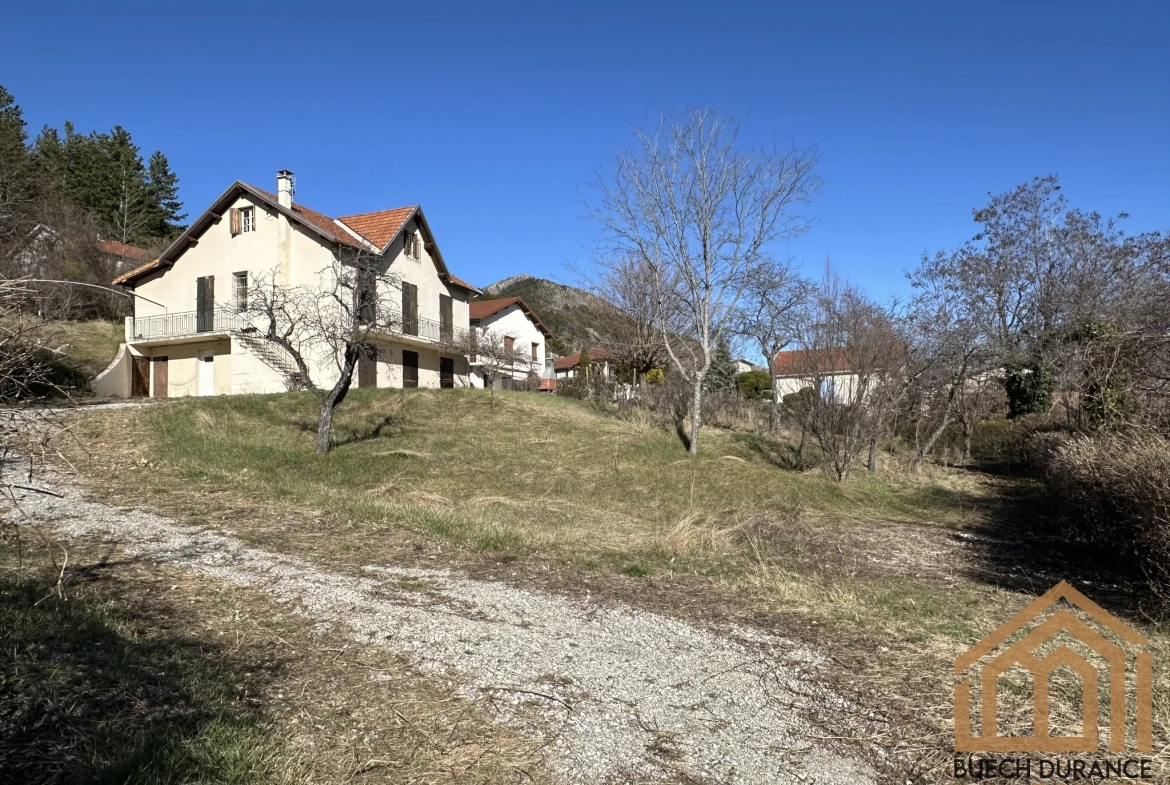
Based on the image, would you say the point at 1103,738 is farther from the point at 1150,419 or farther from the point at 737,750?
the point at 1150,419

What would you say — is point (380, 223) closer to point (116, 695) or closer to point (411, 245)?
point (411, 245)

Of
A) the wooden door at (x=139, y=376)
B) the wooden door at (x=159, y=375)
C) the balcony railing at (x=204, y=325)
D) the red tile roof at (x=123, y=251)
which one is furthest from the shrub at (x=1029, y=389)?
the red tile roof at (x=123, y=251)

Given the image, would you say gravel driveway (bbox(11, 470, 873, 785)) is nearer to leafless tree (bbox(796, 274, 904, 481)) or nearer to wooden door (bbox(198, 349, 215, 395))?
leafless tree (bbox(796, 274, 904, 481))

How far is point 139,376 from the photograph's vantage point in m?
26.6

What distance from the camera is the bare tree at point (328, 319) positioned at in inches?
551

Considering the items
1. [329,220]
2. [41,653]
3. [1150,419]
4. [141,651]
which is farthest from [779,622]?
[329,220]

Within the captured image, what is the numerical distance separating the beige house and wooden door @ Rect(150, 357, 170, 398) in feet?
0.13

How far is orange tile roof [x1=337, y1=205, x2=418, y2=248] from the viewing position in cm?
2584

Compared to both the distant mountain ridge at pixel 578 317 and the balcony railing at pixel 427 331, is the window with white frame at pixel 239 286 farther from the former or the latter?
the distant mountain ridge at pixel 578 317

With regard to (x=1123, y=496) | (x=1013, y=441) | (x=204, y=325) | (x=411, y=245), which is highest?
(x=411, y=245)

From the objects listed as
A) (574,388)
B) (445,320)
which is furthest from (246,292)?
(574,388)

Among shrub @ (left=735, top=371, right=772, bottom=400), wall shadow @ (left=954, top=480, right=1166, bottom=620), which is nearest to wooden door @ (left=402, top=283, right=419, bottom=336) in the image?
shrub @ (left=735, top=371, right=772, bottom=400)

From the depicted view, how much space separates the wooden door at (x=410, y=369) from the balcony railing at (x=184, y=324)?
618cm

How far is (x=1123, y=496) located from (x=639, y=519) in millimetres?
6077
